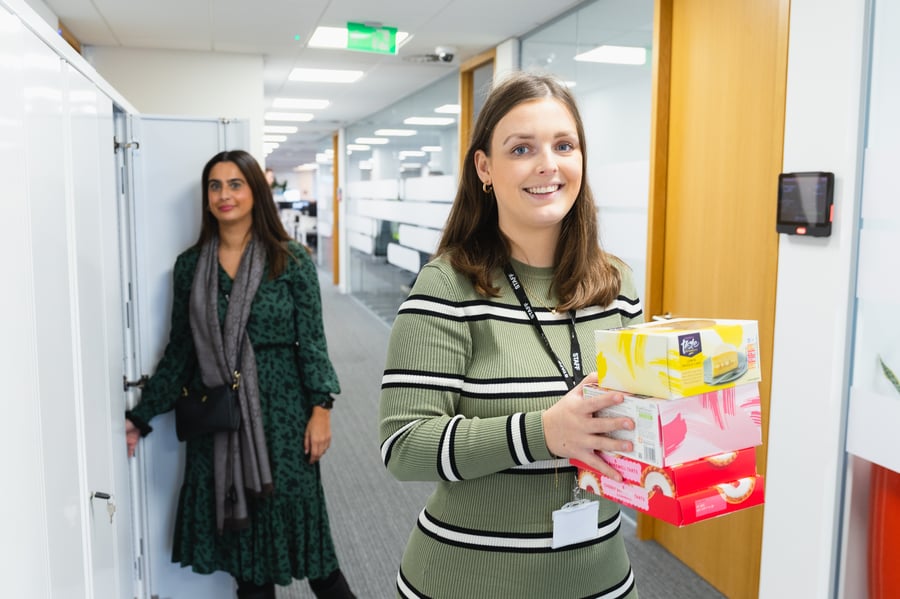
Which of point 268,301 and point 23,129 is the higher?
point 23,129

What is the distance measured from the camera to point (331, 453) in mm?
4652

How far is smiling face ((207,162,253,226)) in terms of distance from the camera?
2516mm

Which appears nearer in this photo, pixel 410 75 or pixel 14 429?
Result: pixel 14 429

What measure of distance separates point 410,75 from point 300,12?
2.46 metres

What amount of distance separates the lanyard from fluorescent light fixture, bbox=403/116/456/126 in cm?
557

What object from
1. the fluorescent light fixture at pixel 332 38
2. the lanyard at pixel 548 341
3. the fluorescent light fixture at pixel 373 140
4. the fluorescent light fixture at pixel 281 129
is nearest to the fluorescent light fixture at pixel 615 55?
the fluorescent light fixture at pixel 332 38

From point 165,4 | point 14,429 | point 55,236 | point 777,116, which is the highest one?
point 165,4

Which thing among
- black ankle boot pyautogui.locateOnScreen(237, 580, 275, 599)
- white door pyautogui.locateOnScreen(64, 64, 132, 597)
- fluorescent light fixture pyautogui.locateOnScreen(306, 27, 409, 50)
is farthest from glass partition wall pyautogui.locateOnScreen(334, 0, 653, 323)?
black ankle boot pyautogui.locateOnScreen(237, 580, 275, 599)

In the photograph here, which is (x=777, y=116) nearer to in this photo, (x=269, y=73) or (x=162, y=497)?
(x=162, y=497)

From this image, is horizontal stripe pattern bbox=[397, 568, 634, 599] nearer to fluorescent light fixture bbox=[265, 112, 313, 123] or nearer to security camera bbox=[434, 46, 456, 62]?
security camera bbox=[434, 46, 456, 62]

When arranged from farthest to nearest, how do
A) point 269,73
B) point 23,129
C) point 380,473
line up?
1. point 269,73
2. point 380,473
3. point 23,129

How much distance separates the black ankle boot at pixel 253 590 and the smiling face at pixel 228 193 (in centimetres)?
125

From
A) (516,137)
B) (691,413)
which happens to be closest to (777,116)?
(516,137)

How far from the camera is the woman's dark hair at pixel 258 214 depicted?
2.53 metres
